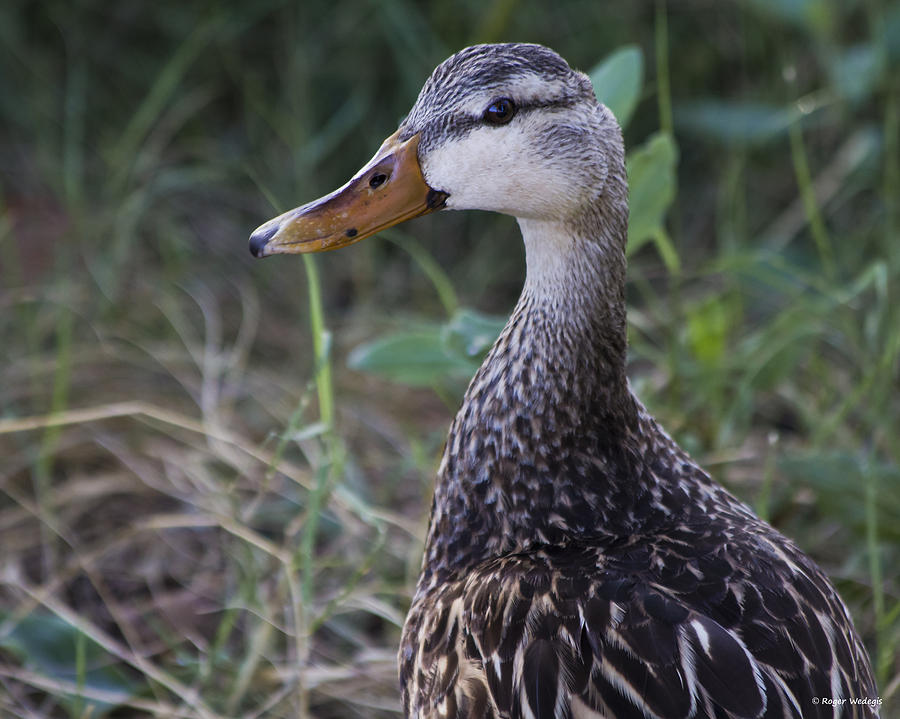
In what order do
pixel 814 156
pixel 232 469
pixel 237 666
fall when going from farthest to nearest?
pixel 814 156 → pixel 232 469 → pixel 237 666

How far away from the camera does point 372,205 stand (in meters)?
1.37

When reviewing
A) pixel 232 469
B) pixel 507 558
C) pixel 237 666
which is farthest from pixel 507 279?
pixel 507 558

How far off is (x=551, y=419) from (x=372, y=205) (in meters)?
0.32

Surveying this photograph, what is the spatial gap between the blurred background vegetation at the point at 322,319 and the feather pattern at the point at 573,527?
0.80 ft

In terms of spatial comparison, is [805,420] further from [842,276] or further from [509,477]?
[509,477]

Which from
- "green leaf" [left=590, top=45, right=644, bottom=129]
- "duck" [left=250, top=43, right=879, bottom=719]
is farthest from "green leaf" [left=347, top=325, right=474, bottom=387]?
"green leaf" [left=590, top=45, right=644, bottom=129]

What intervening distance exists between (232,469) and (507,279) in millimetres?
939

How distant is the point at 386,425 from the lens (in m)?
2.40

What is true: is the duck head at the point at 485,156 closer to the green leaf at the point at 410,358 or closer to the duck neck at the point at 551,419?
the duck neck at the point at 551,419

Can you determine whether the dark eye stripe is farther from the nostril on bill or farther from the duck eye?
the nostril on bill

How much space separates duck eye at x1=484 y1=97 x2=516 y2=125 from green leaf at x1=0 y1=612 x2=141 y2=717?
932 mm

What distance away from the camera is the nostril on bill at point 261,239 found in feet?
4.40

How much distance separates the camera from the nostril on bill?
134cm

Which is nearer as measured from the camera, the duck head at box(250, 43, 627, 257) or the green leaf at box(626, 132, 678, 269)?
the duck head at box(250, 43, 627, 257)
